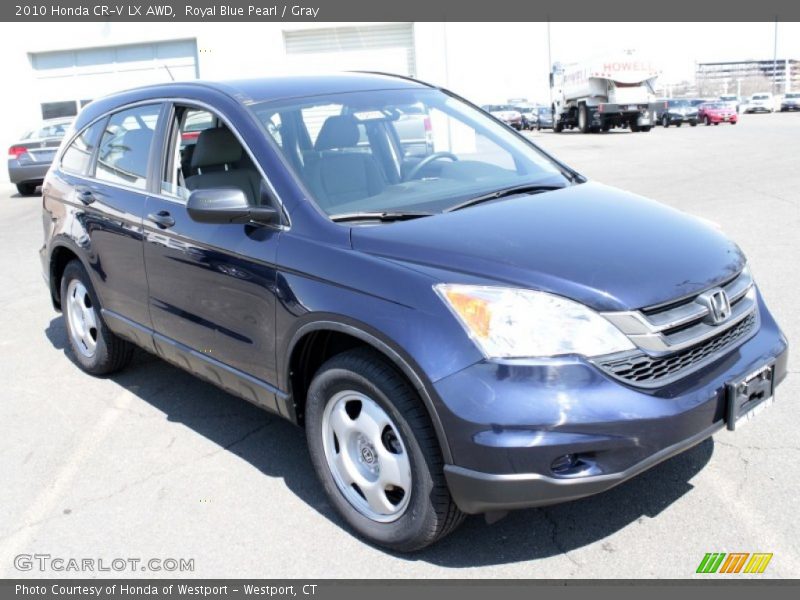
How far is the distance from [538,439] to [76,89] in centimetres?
2674

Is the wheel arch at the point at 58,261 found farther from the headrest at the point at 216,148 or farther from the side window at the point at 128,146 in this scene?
the headrest at the point at 216,148

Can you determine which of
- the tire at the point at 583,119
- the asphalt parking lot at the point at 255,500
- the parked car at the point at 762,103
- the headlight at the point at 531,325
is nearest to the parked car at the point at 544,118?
the tire at the point at 583,119

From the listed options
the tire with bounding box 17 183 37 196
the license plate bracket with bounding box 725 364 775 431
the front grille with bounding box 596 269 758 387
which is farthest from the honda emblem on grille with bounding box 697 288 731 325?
the tire with bounding box 17 183 37 196

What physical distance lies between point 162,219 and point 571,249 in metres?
2.21

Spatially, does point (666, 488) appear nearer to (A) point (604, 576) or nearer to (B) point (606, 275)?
(A) point (604, 576)

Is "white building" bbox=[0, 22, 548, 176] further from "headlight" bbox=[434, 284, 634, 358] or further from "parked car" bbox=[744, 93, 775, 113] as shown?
"parked car" bbox=[744, 93, 775, 113]

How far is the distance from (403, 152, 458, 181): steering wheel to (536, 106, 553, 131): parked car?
40.9m

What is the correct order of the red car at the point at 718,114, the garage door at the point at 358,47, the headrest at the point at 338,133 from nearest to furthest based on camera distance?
the headrest at the point at 338,133 → the garage door at the point at 358,47 → the red car at the point at 718,114

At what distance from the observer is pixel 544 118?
149 ft

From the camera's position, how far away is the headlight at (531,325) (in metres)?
2.86

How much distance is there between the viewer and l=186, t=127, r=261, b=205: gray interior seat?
4.11 meters

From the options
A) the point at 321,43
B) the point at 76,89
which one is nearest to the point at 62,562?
the point at 321,43

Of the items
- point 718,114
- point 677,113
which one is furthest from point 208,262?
point 677,113

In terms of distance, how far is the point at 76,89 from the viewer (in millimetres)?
26266
